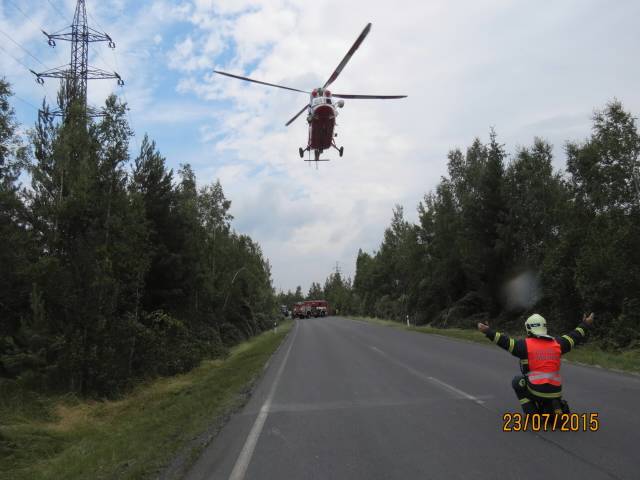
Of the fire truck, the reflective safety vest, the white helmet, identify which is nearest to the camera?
the reflective safety vest

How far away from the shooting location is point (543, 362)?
253 inches

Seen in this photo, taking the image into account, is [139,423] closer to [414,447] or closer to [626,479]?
[414,447]

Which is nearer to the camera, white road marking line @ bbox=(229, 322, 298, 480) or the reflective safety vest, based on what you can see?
white road marking line @ bbox=(229, 322, 298, 480)

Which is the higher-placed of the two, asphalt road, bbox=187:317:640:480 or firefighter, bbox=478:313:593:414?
firefighter, bbox=478:313:593:414

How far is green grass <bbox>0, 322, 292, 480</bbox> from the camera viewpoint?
7.11m

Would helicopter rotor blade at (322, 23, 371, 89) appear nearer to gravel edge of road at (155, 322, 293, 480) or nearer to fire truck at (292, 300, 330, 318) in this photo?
gravel edge of road at (155, 322, 293, 480)

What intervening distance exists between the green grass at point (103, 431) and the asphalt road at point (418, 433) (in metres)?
0.79

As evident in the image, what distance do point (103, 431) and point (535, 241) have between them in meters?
26.4

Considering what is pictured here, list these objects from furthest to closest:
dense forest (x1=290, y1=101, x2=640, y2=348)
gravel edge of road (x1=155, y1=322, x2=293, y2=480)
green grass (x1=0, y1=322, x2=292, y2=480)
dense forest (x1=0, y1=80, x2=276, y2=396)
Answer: dense forest (x1=290, y1=101, x2=640, y2=348)
dense forest (x1=0, y1=80, x2=276, y2=396)
green grass (x1=0, y1=322, x2=292, y2=480)
gravel edge of road (x1=155, y1=322, x2=293, y2=480)

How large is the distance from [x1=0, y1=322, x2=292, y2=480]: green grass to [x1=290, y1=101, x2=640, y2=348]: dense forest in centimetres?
1338

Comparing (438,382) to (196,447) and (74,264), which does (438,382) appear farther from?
(74,264)
